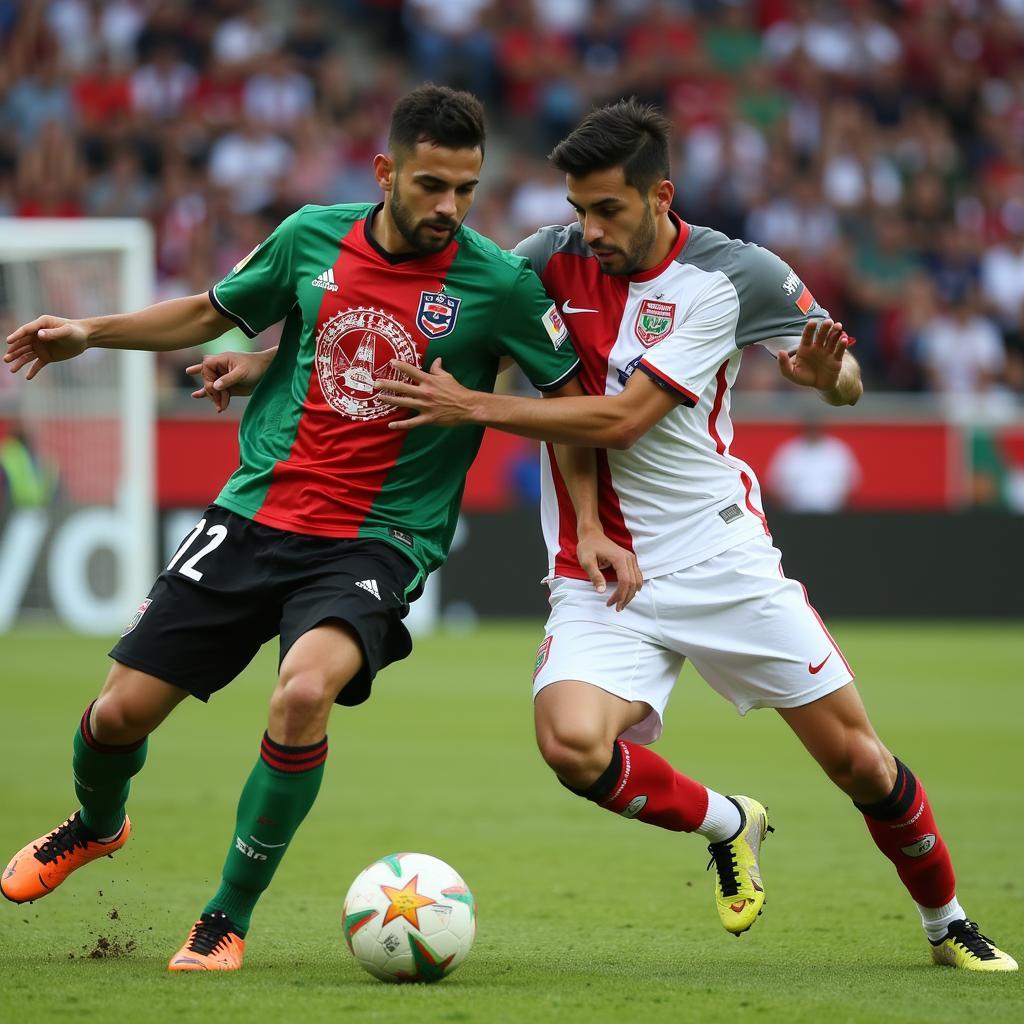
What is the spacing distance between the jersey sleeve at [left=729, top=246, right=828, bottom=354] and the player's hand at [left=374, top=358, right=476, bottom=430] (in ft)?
3.18

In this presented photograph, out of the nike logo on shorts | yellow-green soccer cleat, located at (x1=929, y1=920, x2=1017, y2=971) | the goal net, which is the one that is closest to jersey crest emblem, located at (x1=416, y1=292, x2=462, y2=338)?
the nike logo on shorts

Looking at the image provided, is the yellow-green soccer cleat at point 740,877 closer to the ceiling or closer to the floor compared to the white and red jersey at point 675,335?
closer to the floor

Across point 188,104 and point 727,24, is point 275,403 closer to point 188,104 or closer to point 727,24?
point 188,104

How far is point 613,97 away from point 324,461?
632 inches

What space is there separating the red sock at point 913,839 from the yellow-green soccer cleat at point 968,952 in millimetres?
101

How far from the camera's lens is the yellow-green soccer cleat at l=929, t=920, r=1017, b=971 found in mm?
5250

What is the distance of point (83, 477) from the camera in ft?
51.3

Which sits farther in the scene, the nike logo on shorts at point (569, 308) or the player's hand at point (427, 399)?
the nike logo on shorts at point (569, 308)

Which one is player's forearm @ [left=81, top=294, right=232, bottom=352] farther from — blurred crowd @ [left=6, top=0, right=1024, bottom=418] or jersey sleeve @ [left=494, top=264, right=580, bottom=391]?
blurred crowd @ [left=6, top=0, right=1024, bottom=418]

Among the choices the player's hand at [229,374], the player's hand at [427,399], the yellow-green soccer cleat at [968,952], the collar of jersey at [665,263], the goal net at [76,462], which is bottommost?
the goal net at [76,462]

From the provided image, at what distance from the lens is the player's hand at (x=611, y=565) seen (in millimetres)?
5375

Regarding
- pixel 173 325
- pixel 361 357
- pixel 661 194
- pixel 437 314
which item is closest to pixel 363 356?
pixel 361 357

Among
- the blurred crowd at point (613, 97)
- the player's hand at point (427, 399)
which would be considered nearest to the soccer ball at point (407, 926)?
the player's hand at point (427, 399)

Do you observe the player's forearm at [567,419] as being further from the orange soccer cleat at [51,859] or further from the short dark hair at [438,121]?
the orange soccer cleat at [51,859]
